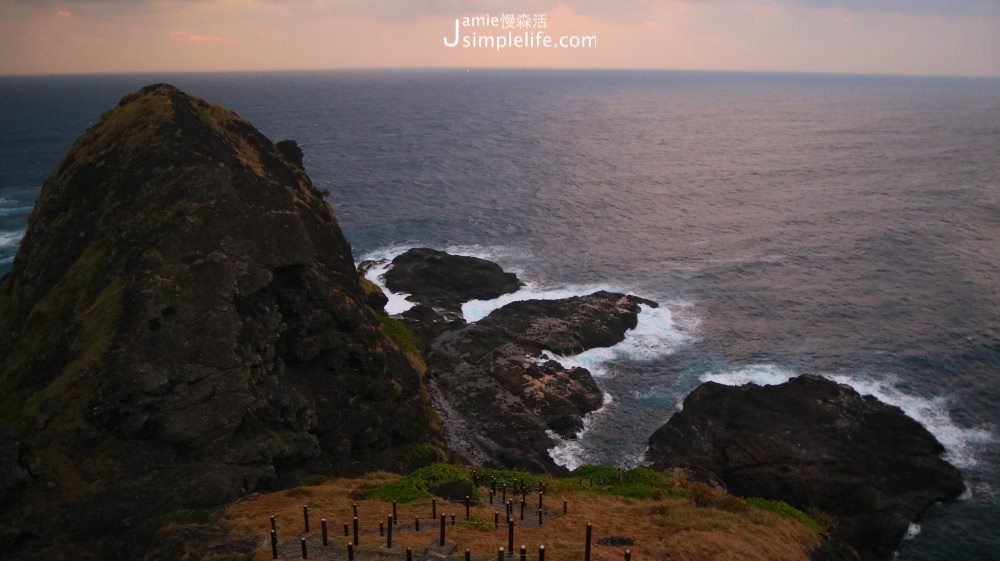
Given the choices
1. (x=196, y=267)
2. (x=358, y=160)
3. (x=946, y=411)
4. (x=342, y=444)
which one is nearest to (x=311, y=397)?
(x=342, y=444)

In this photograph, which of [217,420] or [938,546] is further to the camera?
[938,546]

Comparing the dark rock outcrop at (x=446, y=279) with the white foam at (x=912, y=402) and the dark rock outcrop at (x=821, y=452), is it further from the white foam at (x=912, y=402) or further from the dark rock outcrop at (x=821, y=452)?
the dark rock outcrop at (x=821, y=452)

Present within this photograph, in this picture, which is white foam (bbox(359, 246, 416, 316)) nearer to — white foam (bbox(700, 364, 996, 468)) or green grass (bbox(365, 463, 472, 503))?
white foam (bbox(700, 364, 996, 468))

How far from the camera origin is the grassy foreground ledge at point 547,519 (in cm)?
2111

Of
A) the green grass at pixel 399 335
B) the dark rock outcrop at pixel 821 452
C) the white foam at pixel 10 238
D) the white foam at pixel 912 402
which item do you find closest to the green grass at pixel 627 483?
the dark rock outcrop at pixel 821 452

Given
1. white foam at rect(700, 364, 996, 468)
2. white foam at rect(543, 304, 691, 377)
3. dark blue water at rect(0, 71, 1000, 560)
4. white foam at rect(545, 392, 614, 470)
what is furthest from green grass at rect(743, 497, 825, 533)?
white foam at rect(543, 304, 691, 377)

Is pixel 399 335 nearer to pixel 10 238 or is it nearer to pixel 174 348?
pixel 174 348

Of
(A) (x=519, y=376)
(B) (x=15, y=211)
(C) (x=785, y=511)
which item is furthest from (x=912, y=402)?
(B) (x=15, y=211)

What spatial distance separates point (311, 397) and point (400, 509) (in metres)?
11.1

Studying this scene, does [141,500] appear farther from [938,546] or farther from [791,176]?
[791,176]

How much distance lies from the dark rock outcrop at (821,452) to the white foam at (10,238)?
7887 cm

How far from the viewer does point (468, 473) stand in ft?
107

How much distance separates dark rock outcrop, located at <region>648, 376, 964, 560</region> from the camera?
40281 mm

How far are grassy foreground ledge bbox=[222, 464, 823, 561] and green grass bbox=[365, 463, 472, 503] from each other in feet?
0.15
